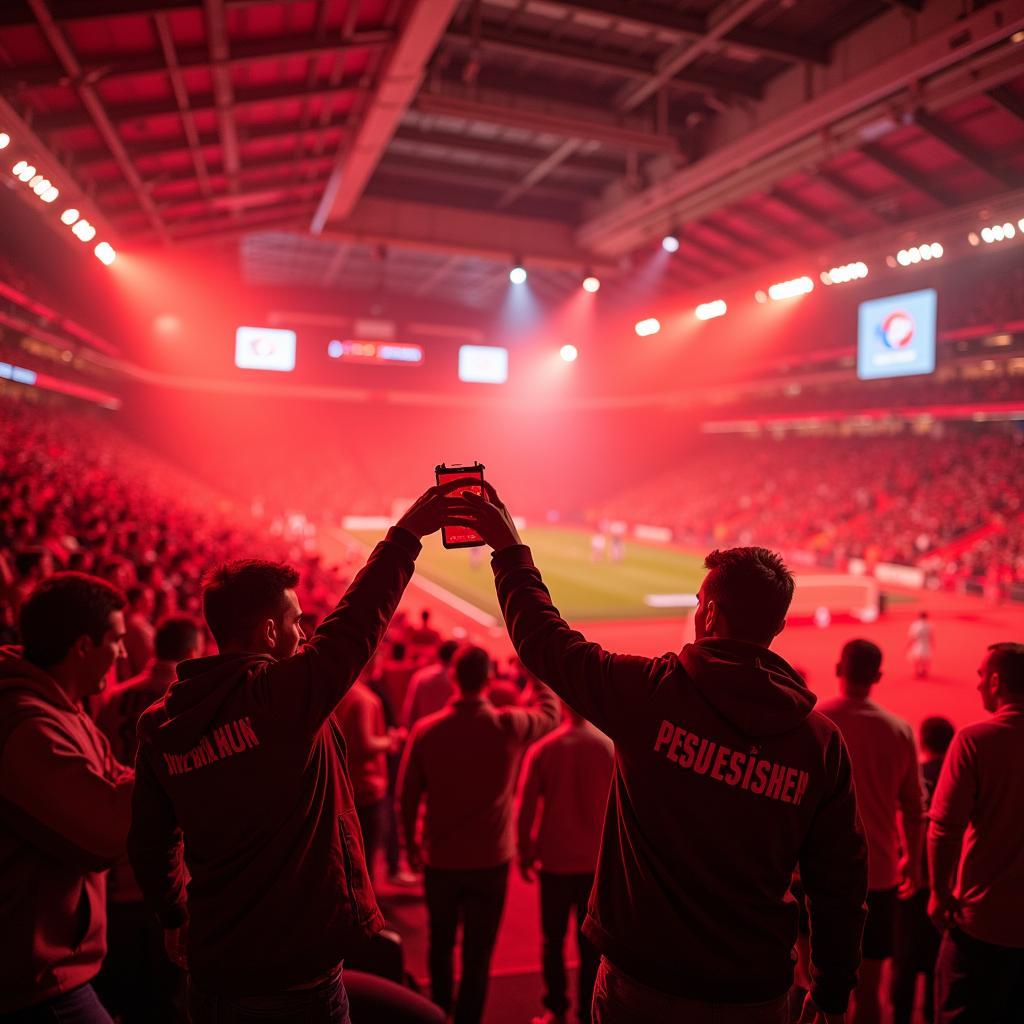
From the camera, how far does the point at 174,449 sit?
43250 mm

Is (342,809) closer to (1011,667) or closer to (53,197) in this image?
(1011,667)

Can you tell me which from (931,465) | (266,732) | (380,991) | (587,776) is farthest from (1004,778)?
Result: (931,465)

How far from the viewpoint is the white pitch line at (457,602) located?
18.2m

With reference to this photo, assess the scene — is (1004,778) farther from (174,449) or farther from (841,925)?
(174,449)

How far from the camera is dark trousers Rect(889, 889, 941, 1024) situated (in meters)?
4.40

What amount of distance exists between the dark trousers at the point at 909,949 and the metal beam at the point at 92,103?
1177cm

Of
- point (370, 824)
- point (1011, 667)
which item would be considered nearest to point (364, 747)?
point (370, 824)

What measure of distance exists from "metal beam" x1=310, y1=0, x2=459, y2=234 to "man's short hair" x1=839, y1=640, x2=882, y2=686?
9131 mm

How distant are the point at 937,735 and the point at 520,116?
1341 centimetres

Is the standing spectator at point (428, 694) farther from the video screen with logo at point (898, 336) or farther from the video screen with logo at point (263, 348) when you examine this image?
the video screen with logo at point (263, 348)

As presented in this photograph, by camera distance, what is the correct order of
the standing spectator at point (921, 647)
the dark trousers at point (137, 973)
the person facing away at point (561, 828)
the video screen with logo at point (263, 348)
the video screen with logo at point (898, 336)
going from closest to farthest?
1. the dark trousers at point (137, 973)
2. the person facing away at point (561, 828)
3. the standing spectator at point (921, 647)
4. the video screen with logo at point (898, 336)
5. the video screen with logo at point (263, 348)

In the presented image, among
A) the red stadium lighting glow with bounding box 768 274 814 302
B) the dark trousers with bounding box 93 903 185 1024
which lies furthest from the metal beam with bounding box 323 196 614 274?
the dark trousers with bounding box 93 903 185 1024

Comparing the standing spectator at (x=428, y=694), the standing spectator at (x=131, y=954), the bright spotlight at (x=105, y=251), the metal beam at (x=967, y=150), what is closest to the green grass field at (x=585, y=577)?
the standing spectator at (x=428, y=694)

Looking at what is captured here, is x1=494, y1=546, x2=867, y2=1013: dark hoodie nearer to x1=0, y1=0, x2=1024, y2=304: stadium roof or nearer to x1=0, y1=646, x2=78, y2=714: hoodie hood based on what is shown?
x1=0, y1=646, x2=78, y2=714: hoodie hood
